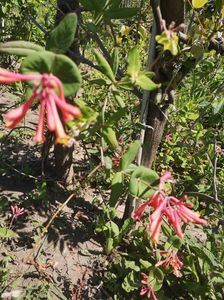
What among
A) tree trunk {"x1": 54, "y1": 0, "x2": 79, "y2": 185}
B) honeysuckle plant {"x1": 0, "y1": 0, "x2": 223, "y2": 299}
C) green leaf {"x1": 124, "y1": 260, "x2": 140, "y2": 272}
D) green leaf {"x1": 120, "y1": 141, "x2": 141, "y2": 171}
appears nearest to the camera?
honeysuckle plant {"x1": 0, "y1": 0, "x2": 223, "y2": 299}

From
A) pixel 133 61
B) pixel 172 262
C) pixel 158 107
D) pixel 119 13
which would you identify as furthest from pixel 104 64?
pixel 172 262

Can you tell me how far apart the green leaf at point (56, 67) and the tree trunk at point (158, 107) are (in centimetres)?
57

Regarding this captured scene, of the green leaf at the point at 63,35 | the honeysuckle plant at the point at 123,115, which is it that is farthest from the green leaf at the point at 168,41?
the green leaf at the point at 63,35

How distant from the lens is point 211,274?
4.47 ft

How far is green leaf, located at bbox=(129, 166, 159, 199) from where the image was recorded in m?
0.91

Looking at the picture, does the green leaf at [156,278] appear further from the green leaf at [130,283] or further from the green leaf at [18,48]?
the green leaf at [18,48]

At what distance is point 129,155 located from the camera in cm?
96

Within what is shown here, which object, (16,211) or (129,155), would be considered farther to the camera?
(16,211)

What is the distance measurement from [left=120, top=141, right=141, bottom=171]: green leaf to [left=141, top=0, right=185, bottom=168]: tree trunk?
258 millimetres

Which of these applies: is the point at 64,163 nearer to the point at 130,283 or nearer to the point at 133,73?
the point at 130,283

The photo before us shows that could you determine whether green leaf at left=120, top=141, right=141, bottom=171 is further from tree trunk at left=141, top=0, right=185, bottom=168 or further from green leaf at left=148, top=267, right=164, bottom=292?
green leaf at left=148, top=267, right=164, bottom=292

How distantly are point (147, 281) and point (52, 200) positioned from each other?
A: 558 millimetres

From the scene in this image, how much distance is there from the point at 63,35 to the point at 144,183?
0.40m

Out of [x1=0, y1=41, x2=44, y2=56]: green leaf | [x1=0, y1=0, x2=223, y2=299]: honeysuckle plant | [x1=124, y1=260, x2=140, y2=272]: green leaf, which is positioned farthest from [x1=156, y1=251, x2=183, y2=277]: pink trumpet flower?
[x1=0, y1=41, x2=44, y2=56]: green leaf
